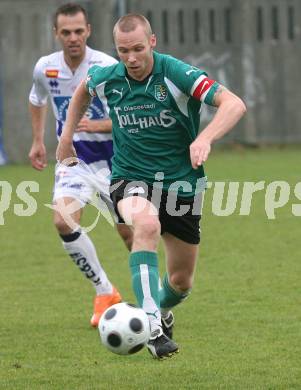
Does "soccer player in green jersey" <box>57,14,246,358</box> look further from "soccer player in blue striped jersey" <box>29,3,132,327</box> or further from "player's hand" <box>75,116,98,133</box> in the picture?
"soccer player in blue striped jersey" <box>29,3,132,327</box>

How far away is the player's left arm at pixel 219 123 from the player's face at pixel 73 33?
235cm

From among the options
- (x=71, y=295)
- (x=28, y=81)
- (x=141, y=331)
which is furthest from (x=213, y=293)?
(x=28, y=81)

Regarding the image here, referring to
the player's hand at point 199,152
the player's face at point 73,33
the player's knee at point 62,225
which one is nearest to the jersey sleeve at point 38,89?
the player's face at point 73,33

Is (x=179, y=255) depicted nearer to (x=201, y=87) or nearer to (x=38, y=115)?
(x=201, y=87)

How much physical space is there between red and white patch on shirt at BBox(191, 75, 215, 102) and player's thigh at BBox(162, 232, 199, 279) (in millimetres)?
985

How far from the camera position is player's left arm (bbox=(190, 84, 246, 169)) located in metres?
5.80

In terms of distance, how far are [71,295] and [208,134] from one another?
11.7ft

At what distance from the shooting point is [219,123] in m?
6.09

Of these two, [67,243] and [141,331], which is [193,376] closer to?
[141,331]

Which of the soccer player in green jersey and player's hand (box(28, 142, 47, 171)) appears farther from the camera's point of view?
player's hand (box(28, 142, 47, 171))

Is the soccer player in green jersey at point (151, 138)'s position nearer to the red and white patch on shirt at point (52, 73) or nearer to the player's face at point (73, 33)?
the player's face at point (73, 33)

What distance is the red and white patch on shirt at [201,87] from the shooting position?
637 centimetres
